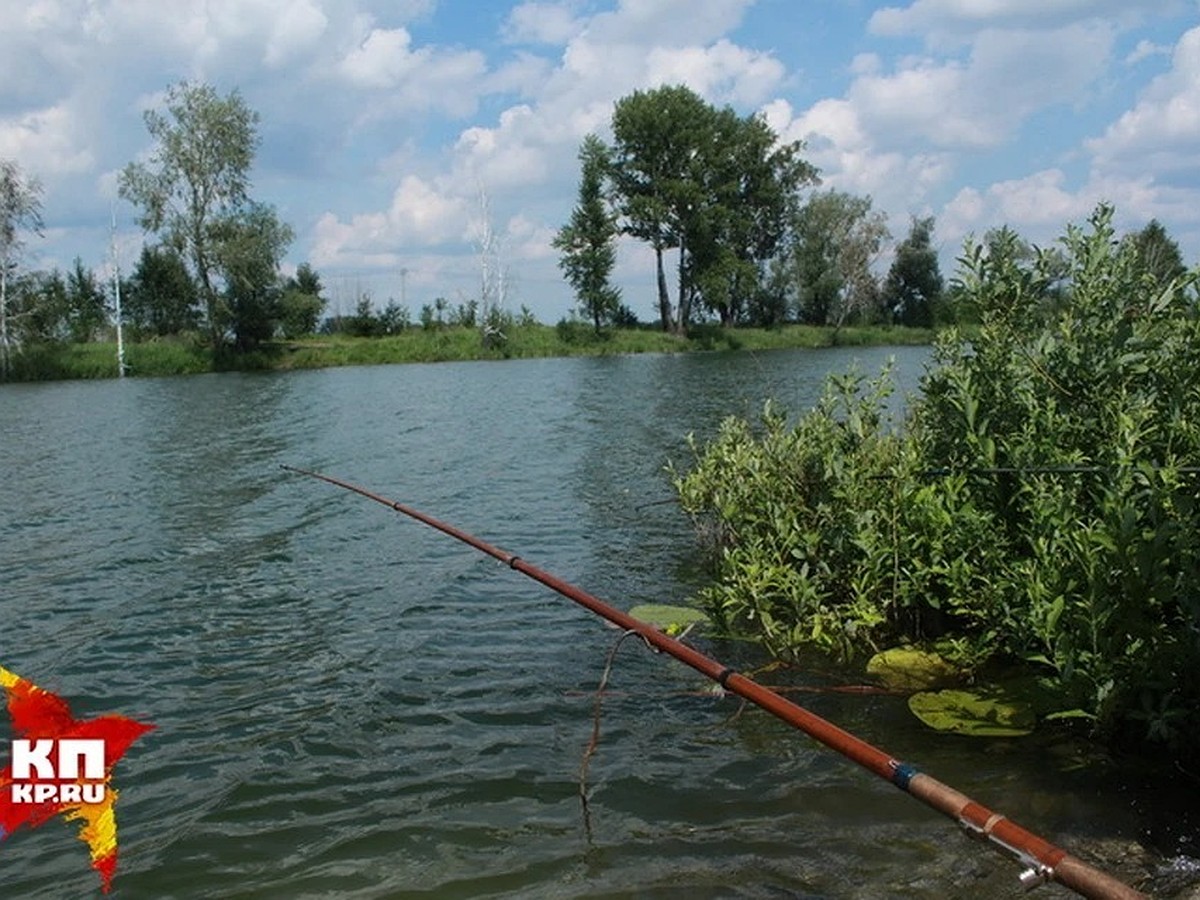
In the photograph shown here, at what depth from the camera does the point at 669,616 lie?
33.6ft

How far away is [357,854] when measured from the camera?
5.97 metres

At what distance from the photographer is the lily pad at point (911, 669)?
805cm

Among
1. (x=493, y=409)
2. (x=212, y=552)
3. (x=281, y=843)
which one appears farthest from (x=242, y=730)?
(x=493, y=409)

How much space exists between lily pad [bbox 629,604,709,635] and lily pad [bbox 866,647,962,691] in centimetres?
203

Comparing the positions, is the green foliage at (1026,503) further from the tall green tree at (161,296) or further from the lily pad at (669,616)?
the tall green tree at (161,296)

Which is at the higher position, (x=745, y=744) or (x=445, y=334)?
(x=445, y=334)

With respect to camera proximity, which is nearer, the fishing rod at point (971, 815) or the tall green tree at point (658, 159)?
the fishing rod at point (971, 815)

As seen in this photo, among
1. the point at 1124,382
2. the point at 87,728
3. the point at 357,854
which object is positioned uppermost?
the point at 1124,382

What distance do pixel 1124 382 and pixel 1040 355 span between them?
64 centimetres

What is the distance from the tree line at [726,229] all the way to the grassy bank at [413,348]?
323cm

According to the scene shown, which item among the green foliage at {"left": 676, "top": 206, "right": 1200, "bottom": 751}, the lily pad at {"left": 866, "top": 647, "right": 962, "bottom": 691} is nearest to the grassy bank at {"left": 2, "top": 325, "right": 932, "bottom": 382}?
the green foliage at {"left": 676, "top": 206, "right": 1200, "bottom": 751}

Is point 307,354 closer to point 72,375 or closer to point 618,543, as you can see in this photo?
point 72,375

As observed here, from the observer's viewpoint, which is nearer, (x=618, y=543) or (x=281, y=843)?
(x=281, y=843)

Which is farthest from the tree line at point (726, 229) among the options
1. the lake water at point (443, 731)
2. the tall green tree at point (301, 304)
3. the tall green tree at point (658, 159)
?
the lake water at point (443, 731)
